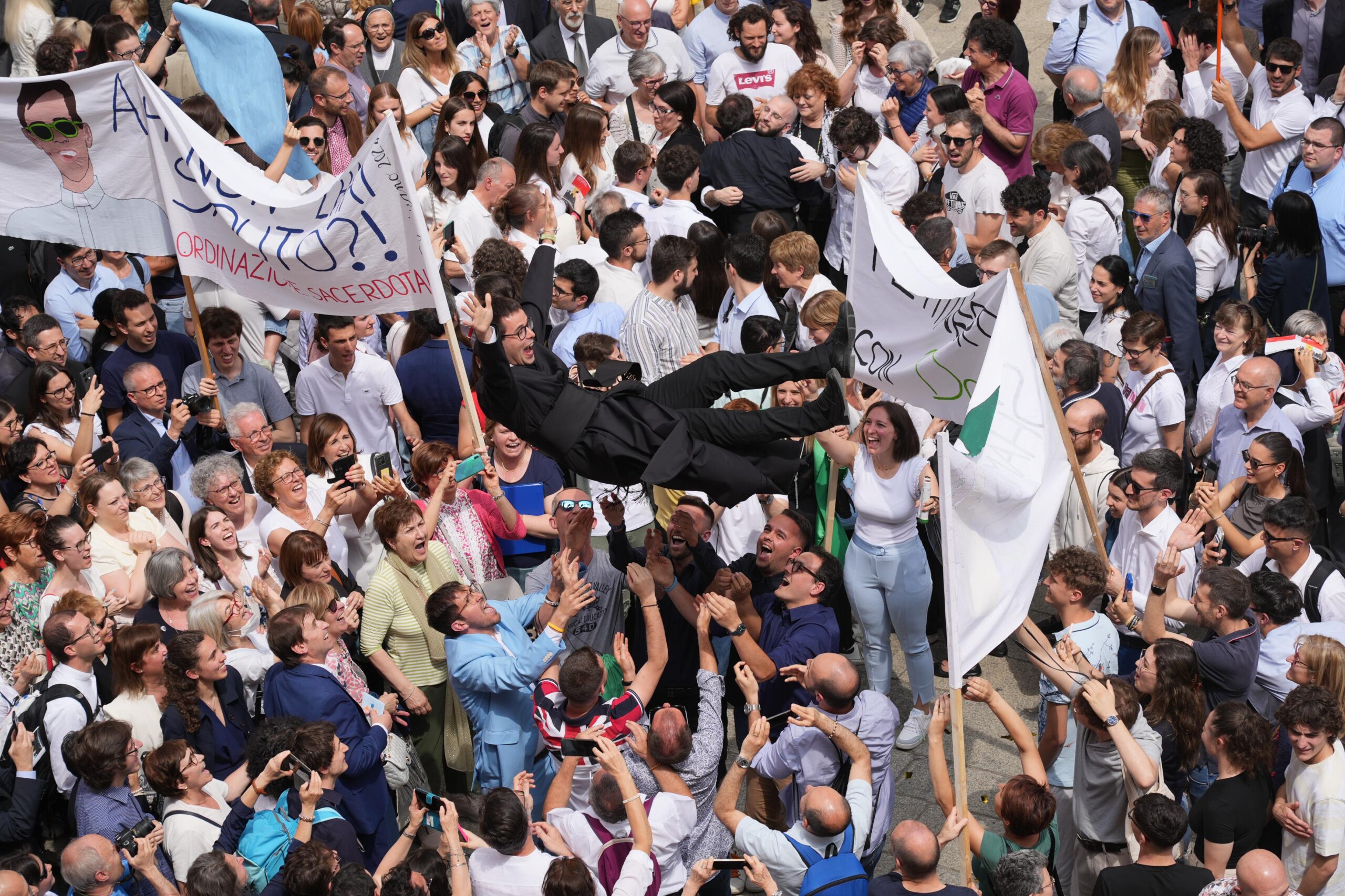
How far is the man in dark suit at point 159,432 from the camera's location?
8992 millimetres

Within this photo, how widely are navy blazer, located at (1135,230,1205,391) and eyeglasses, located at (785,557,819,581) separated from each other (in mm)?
3557

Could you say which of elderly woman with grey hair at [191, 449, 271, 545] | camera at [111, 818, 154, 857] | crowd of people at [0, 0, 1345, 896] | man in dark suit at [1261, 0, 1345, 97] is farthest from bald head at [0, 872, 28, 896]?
man in dark suit at [1261, 0, 1345, 97]

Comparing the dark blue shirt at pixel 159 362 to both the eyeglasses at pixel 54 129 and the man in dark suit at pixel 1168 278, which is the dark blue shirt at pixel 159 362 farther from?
the man in dark suit at pixel 1168 278

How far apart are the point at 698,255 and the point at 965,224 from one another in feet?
6.86

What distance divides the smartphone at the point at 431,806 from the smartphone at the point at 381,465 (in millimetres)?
2249

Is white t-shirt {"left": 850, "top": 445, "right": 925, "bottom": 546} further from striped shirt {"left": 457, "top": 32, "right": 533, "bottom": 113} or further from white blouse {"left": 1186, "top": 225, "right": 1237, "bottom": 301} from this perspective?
striped shirt {"left": 457, "top": 32, "right": 533, "bottom": 113}

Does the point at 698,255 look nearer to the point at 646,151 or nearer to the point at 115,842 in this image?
the point at 646,151

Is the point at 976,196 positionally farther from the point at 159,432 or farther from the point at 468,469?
the point at 159,432

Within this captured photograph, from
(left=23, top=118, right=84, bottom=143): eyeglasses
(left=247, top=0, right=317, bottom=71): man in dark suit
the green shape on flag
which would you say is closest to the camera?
the green shape on flag

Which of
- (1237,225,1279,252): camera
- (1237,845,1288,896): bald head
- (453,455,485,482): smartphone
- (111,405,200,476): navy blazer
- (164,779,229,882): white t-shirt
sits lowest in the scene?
(111,405,200,476): navy blazer

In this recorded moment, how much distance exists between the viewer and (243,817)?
21.2 ft

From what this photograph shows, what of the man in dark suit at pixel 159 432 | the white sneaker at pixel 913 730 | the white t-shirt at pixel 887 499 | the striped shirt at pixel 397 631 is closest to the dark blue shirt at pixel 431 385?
the man in dark suit at pixel 159 432

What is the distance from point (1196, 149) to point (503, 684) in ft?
21.0

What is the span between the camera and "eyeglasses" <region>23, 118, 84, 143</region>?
8.89 meters
